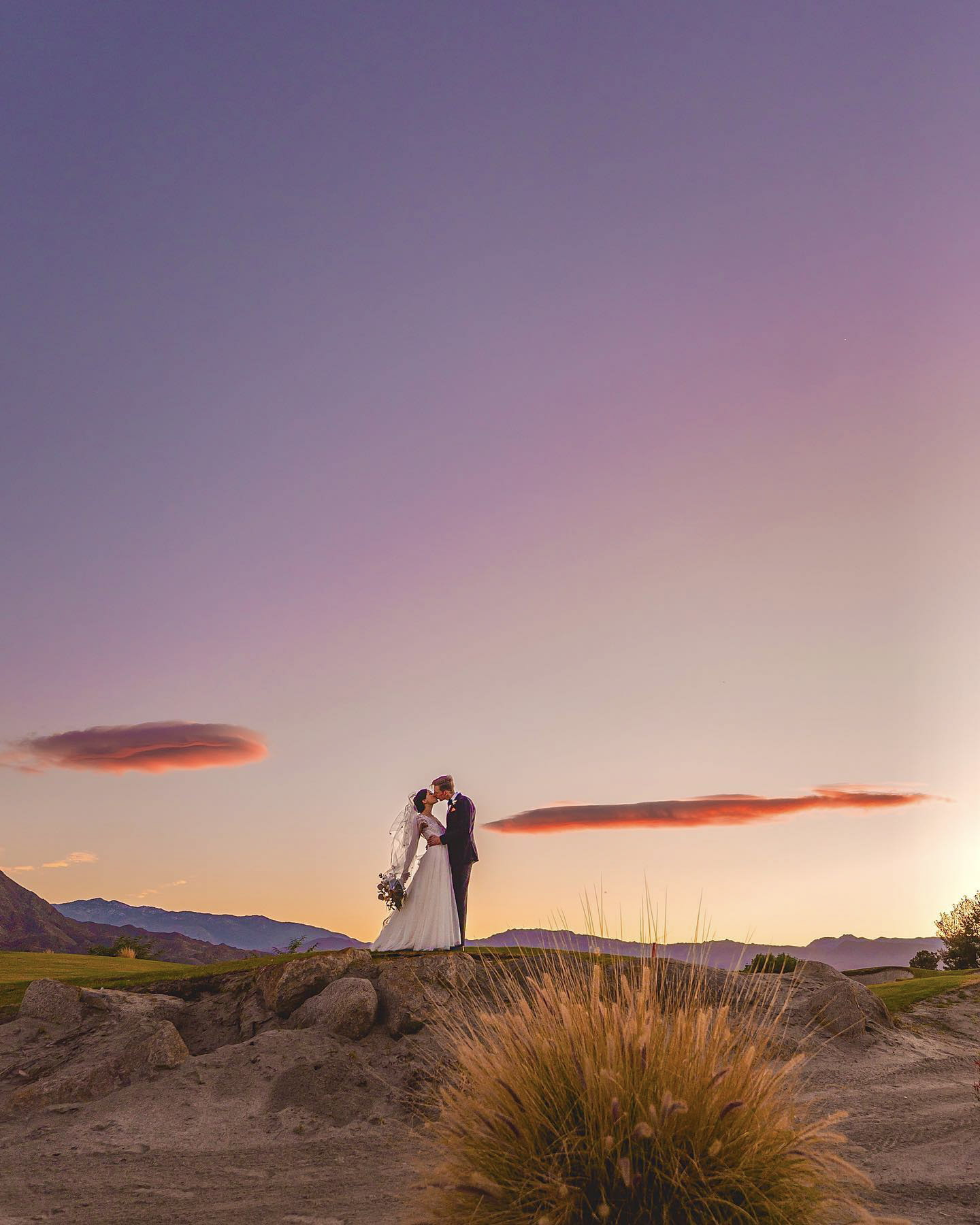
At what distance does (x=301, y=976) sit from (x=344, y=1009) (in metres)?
1.60

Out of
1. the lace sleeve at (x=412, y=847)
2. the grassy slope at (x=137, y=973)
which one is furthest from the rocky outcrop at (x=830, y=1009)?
the lace sleeve at (x=412, y=847)

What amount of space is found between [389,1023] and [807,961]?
10035 mm

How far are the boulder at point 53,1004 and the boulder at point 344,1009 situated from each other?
3746mm

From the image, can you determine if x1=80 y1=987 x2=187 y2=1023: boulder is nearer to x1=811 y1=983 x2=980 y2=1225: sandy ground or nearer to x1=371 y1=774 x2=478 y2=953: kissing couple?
x1=371 y1=774 x2=478 y2=953: kissing couple

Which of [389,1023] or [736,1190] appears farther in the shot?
[389,1023]

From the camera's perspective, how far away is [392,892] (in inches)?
692

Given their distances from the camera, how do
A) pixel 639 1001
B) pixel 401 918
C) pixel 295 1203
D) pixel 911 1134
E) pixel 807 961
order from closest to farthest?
1. pixel 639 1001
2. pixel 295 1203
3. pixel 911 1134
4. pixel 401 918
5. pixel 807 961

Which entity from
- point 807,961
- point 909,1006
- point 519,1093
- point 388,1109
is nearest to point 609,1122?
point 519,1093

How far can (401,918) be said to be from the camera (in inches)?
691

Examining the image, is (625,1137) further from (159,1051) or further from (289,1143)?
(159,1051)

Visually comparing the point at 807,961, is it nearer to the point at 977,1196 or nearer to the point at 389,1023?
the point at 389,1023

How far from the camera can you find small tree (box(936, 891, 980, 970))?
40375 mm

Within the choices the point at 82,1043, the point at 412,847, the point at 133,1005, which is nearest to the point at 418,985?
the point at 412,847

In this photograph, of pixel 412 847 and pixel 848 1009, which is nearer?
pixel 848 1009
